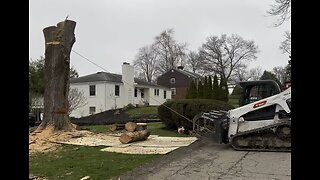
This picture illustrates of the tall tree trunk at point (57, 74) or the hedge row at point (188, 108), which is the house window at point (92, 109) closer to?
the hedge row at point (188, 108)

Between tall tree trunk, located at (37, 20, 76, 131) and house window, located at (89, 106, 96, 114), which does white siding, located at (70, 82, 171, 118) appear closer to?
house window, located at (89, 106, 96, 114)

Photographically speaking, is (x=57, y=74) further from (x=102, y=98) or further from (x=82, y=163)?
(x=102, y=98)

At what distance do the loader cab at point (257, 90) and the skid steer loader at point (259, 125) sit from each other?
1103mm

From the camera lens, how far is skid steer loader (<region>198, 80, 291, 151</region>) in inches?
397

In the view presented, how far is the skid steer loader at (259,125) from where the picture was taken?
1008 centimetres

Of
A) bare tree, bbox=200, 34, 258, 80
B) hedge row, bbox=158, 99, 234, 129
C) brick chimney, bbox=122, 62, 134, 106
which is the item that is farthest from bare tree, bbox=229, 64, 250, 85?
hedge row, bbox=158, 99, 234, 129

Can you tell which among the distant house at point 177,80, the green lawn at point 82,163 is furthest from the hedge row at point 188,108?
the distant house at point 177,80


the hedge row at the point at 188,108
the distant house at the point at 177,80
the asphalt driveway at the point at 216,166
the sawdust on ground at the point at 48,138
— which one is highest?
the distant house at the point at 177,80

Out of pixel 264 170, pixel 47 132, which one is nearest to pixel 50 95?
pixel 47 132

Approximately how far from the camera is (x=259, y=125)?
10.8m

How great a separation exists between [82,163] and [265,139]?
534 cm
